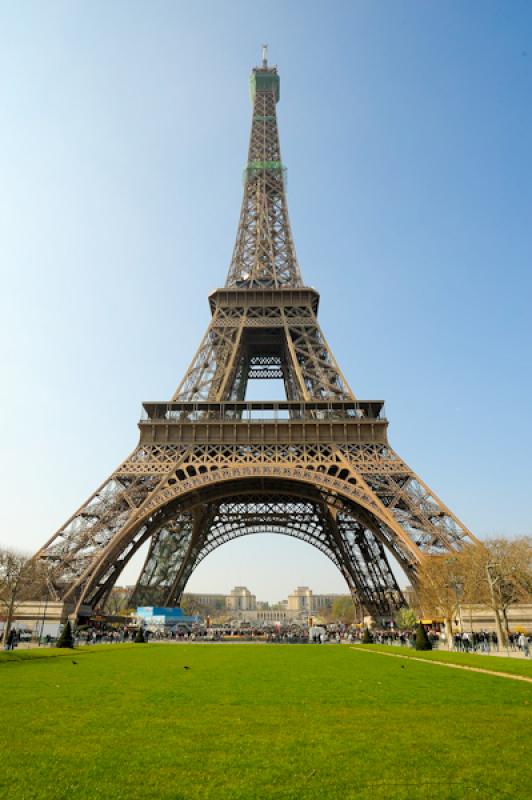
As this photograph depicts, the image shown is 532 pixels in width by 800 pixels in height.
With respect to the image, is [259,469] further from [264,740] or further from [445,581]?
[264,740]

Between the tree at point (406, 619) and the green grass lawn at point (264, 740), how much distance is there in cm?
3644

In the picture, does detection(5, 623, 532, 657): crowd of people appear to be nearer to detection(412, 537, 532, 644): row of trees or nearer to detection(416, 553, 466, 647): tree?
detection(412, 537, 532, 644): row of trees

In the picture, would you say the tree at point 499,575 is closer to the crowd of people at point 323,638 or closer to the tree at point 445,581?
the tree at point 445,581

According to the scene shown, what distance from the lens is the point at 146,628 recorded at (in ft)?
152

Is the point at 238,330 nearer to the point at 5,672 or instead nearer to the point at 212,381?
the point at 212,381

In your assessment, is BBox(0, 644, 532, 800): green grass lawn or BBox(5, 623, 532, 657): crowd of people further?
BBox(5, 623, 532, 657): crowd of people

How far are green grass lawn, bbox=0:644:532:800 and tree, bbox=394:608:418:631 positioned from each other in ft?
120

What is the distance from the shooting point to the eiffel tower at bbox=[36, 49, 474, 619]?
3634cm

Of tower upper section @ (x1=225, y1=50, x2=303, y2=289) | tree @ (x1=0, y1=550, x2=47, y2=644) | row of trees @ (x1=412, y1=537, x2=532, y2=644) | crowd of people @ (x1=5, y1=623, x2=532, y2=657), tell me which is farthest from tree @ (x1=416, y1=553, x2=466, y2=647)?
tower upper section @ (x1=225, y1=50, x2=303, y2=289)

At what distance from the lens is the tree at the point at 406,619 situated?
4768cm

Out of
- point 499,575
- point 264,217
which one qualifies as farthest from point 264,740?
point 264,217

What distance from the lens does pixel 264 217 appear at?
61969mm

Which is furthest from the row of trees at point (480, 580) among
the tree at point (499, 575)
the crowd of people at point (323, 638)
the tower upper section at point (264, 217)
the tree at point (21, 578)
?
the tower upper section at point (264, 217)

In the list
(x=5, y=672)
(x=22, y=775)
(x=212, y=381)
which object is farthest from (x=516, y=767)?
(x=212, y=381)
